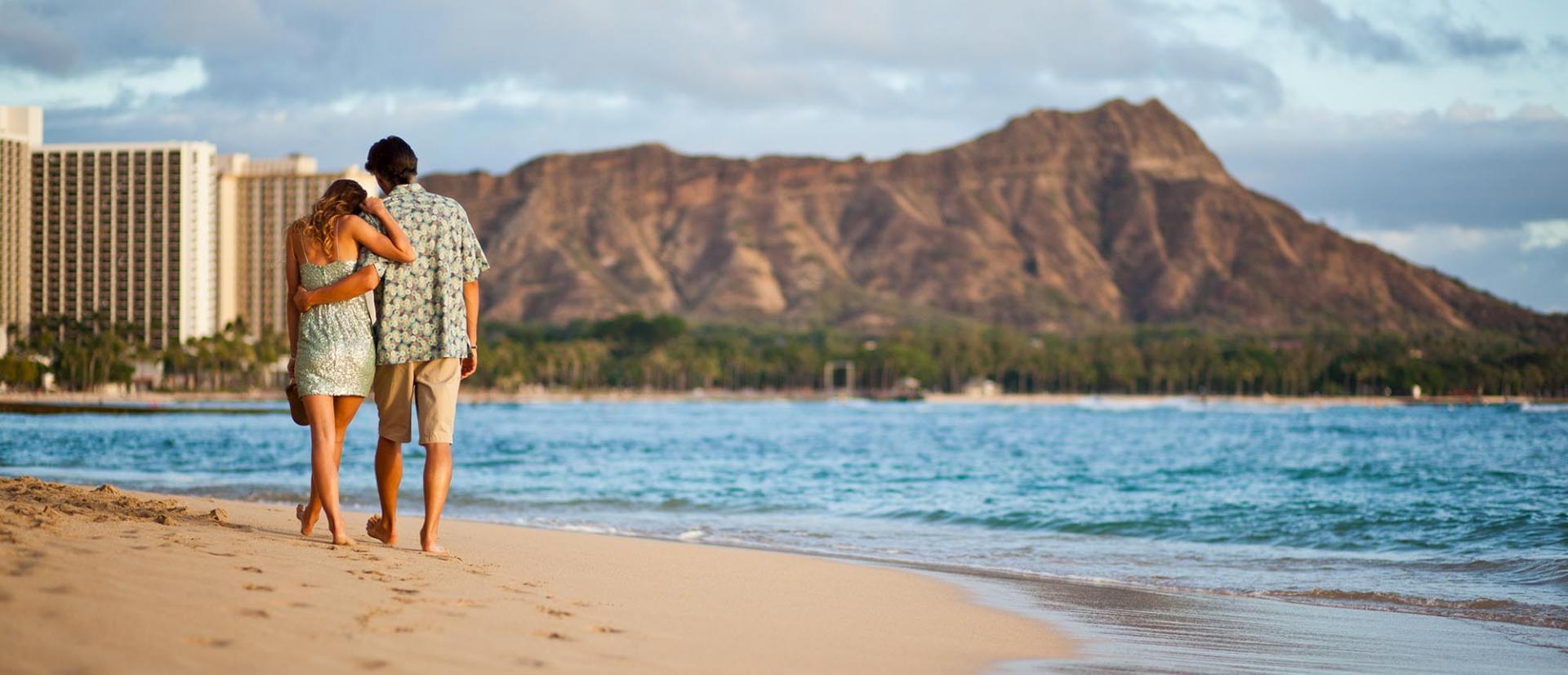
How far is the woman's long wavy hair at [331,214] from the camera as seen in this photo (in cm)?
656

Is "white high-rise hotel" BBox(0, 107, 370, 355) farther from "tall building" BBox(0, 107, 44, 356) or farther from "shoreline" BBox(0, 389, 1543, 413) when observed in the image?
"shoreline" BBox(0, 389, 1543, 413)

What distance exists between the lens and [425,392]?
6770 millimetres

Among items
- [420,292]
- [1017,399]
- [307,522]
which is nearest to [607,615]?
[420,292]

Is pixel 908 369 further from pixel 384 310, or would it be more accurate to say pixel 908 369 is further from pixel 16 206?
pixel 384 310

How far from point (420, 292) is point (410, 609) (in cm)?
215

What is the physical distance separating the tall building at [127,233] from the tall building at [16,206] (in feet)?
4.64

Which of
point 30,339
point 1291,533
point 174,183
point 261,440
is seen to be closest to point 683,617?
point 1291,533

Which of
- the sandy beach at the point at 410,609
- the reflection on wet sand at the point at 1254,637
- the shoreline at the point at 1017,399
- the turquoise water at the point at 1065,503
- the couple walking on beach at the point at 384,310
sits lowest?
the shoreline at the point at 1017,399

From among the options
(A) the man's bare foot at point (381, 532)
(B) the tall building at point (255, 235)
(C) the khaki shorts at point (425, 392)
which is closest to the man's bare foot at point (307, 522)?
(A) the man's bare foot at point (381, 532)

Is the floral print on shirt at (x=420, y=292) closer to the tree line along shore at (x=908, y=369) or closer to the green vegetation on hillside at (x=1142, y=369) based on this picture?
the tree line along shore at (x=908, y=369)

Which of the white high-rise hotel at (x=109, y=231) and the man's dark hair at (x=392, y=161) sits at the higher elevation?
the white high-rise hotel at (x=109, y=231)

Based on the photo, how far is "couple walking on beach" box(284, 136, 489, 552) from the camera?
6.57 m

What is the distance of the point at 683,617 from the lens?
19.5ft

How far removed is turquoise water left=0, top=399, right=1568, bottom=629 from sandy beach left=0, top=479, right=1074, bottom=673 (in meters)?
3.63
